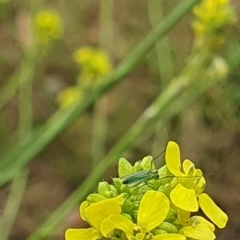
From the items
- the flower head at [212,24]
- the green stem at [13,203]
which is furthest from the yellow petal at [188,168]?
the green stem at [13,203]

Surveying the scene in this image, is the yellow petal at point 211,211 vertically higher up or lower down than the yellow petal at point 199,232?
higher up

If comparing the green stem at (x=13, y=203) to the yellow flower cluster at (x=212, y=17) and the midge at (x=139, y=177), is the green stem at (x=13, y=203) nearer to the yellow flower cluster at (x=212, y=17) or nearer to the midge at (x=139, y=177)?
the yellow flower cluster at (x=212, y=17)

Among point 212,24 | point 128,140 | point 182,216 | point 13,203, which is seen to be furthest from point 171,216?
point 13,203

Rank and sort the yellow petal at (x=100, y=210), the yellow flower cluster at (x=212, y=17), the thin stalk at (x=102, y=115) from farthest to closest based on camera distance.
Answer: the thin stalk at (x=102, y=115) → the yellow flower cluster at (x=212, y=17) → the yellow petal at (x=100, y=210)

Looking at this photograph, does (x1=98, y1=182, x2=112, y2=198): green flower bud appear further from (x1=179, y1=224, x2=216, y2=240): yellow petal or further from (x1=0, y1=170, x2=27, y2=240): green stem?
(x1=0, y1=170, x2=27, y2=240): green stem

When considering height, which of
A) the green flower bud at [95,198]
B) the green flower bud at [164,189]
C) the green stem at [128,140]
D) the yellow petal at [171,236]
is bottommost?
the yellow petal at [171,236]

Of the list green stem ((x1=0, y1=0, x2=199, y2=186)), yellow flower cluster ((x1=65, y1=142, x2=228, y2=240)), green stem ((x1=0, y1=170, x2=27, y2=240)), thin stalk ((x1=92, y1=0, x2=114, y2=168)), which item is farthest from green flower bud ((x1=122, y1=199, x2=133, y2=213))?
thin stalk ((x1=92, y1=0, x2=114, y2=168))

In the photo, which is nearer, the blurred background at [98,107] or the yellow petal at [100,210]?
the yellow petal at [100,210]

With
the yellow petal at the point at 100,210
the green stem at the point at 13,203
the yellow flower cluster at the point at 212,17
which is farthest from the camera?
the green stem at the point at 13,203
